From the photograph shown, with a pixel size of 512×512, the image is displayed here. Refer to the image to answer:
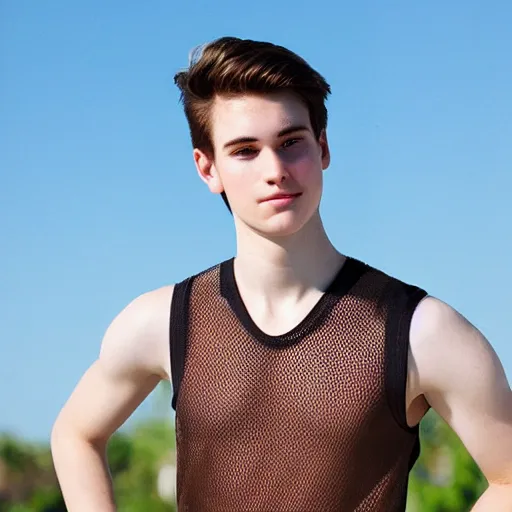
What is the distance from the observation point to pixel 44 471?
17.6 meters

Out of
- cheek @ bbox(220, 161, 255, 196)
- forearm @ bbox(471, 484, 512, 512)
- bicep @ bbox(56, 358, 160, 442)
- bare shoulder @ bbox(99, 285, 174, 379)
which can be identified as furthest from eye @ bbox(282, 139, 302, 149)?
forearm @ bbox(471, 484, 512, 512)

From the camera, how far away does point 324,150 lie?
10.8ft

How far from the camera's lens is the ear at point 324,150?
3262 millimetres

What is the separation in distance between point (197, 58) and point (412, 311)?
99 cm

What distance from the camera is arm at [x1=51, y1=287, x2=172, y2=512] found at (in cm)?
342

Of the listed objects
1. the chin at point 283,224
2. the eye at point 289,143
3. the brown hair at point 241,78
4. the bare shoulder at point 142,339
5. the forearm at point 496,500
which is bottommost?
the forearm at point 496,500

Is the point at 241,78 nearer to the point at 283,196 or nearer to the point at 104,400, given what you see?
the point at 283,196

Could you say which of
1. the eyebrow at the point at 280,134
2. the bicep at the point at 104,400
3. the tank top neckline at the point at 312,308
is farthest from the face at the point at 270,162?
the bicep at the point at 104,400

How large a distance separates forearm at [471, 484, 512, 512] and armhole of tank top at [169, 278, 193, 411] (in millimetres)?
954

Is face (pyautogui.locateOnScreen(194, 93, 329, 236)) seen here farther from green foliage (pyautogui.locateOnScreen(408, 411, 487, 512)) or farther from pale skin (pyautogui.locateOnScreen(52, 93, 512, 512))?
green foliage (pyautogui.locateOnScreen(408, 411, 487, 512))

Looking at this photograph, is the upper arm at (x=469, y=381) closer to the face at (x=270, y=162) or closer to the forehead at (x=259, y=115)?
the face at (x=270, y=162)

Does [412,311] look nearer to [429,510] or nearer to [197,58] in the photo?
[197,58]

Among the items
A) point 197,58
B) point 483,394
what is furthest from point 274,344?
point 197,58

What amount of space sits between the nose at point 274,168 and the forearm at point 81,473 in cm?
112
